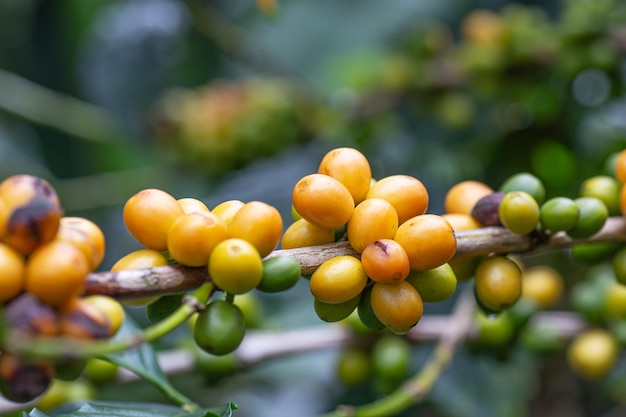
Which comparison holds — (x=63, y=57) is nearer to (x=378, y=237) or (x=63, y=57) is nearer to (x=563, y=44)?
(x=563, y=44)

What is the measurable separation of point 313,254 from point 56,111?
1.66 meters

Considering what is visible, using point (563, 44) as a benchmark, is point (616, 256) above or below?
below

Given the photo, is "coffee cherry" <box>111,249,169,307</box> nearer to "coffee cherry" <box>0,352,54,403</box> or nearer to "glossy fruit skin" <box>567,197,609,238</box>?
"coffee cherry" <box>0,352,54,403</box>

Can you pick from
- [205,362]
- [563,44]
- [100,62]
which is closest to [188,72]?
[100,62]

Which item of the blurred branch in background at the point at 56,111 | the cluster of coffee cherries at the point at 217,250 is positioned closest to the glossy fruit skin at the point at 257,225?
the cluster of coffee cherries at the point at 217,250

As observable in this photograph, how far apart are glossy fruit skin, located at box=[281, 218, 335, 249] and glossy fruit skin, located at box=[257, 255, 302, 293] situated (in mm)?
60

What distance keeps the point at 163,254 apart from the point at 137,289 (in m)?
0.06

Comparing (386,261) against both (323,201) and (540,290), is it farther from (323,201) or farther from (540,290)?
(540,290)

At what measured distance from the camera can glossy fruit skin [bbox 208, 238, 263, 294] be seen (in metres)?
0.53

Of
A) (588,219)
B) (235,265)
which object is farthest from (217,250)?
(588,219)

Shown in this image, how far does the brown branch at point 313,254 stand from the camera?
518mm

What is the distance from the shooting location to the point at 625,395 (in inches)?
58.8

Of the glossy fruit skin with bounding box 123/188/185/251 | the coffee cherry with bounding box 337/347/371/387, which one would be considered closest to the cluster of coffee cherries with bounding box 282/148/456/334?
the glossy fruit skin with bounding box 123/188/185/251

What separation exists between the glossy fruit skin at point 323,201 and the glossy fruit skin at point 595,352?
2.10ft
